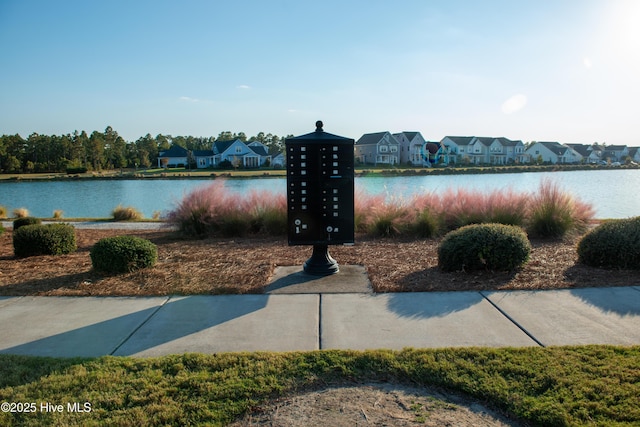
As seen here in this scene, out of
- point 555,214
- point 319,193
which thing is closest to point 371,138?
point 555,214

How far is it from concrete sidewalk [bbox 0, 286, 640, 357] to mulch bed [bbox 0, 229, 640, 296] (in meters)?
0.34

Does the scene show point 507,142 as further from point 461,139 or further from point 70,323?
point 70,323

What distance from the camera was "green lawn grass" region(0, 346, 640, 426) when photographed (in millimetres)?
3057

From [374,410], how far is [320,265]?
150 inches

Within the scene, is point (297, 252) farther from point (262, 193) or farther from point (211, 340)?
point (211, 340)

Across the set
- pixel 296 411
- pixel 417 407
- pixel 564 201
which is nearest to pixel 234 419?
pixel 296 411

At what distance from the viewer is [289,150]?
21.7 feet

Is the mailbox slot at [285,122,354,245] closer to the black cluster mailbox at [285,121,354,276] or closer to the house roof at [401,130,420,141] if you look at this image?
the black cluster mailbox at [285,121,354,276]

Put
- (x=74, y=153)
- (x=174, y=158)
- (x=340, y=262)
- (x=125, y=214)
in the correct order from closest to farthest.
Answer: (x=340, y=262), (x=125, y=214), (x=74, y=153), (x=174, y=158)

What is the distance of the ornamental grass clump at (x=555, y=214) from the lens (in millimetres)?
9625

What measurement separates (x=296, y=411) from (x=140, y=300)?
11.1ft

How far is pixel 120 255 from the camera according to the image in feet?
22.2

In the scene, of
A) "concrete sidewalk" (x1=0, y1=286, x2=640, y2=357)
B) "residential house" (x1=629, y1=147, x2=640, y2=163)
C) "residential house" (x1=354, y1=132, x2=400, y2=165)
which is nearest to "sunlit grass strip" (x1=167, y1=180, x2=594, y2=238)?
"concrete sidewalk" (x1=0, y1=286, x2=640, y2=357)

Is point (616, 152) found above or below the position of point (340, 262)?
above
